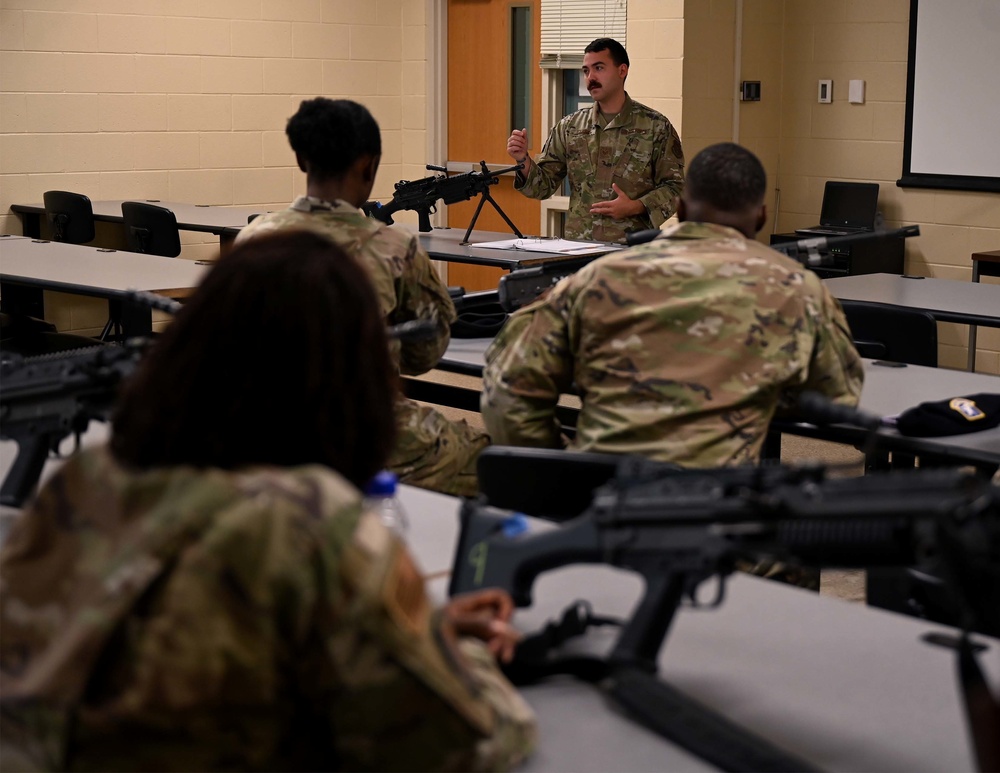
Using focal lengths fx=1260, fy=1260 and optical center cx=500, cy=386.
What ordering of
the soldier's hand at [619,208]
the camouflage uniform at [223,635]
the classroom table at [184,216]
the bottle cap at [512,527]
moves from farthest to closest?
the classroom table at [184,216] → the soldier's hand at [619,208] → the bottle cap at [512,527] → the camouflage uniform at [223,635]

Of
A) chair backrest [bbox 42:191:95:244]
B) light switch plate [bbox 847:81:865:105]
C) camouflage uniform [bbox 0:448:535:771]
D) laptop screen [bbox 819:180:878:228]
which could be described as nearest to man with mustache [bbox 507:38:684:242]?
laptop screen [bbox 819:180:878:228]

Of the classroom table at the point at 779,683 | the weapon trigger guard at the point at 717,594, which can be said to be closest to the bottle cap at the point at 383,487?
the classroom table at the point at 779,683

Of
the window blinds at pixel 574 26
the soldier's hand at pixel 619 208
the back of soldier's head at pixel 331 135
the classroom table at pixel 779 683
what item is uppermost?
the window blinds at pixel 574 26

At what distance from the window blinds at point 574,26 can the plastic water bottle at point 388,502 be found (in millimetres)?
4907

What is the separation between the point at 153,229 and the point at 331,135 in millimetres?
2921

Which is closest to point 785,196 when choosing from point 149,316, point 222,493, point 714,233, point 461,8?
point 461,8

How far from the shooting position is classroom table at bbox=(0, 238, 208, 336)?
392 centimetres

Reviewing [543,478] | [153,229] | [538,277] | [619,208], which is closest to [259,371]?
[543,478]

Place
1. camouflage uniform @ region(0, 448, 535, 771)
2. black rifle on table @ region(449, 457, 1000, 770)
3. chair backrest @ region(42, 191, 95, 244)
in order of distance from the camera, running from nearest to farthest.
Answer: camouflage uniform @ region(0, 448, 535, 771), black rifle on table @ region(449, 457, 1000, 770), chair backrest @ region(42, 191, 95, 244)

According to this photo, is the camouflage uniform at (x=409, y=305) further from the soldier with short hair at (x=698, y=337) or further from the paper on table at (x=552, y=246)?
the paper on table at (x=552, y=246)

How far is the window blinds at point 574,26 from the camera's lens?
250 inches

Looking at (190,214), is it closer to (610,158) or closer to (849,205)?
(610,158)

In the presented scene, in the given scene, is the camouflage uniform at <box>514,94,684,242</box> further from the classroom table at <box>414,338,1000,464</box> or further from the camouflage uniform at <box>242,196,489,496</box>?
the camouflage uniform at <box>242,196,489,496</box>

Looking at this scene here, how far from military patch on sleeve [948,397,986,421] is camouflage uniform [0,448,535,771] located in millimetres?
1749
